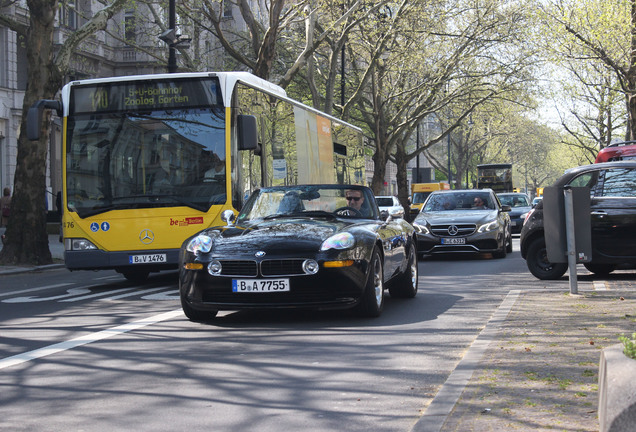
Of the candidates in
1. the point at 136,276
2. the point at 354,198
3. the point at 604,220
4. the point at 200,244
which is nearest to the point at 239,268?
the point at 200,244

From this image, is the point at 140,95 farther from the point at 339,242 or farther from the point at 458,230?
the point at 458,230

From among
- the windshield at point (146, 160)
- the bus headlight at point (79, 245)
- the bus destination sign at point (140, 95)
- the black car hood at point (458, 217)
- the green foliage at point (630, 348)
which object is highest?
the bus destination sign at point (140, 95)

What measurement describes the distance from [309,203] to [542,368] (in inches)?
187

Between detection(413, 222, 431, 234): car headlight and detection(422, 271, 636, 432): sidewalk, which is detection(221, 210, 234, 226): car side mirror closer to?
detection(422, 271, 636, 432): sidewalk

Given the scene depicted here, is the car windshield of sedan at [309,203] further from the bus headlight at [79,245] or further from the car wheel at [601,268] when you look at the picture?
the car wheel at [601,268]

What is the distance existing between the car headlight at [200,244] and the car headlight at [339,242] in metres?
1.10

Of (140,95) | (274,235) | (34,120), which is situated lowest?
(274,235)

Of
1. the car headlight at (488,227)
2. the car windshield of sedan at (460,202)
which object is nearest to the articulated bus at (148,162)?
the car headlight at (488,227)

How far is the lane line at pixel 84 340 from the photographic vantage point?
7420mm

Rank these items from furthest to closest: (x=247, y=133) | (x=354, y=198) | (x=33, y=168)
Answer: (x=33, y=168), (x=247, y=133), (x=354, y=198)

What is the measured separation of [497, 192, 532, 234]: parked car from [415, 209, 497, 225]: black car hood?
11.9m

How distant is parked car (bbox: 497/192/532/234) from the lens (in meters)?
32.8

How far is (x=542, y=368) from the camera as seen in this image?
6402 millimetres

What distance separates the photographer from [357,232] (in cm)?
954
